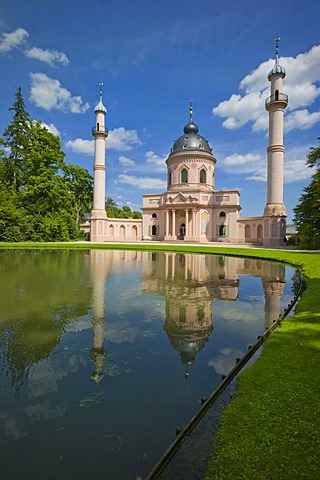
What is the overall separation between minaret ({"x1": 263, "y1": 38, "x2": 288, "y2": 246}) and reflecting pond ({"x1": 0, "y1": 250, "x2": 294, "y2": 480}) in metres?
31.0

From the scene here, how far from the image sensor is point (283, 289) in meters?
10.0

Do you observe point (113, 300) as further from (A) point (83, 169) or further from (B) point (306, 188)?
(A) point (83, 169)

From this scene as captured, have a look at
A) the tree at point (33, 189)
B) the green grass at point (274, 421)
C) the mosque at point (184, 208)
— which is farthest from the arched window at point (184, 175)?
the green grass at point (274, 421)

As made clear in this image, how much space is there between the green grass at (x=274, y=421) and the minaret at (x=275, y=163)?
118ft

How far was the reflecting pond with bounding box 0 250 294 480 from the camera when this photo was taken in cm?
264

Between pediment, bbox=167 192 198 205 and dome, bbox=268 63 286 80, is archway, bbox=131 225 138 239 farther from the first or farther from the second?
dome, bbox=268 63 286 80

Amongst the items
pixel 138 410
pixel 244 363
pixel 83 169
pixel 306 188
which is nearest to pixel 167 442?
pixel 138 410

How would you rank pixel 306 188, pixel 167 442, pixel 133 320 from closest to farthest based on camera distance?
1. pixel 167 442
2. pixel 133 320
3. pixel 306 188

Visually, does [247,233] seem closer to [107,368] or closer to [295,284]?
[295,284]

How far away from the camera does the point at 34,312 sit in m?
6.77

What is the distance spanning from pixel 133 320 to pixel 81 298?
2.44 metres

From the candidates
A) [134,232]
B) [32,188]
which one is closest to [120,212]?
[134,232]

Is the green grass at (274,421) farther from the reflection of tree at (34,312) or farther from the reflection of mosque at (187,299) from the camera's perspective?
the reflection of tree at (34,312)

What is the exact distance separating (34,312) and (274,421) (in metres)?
5.65
